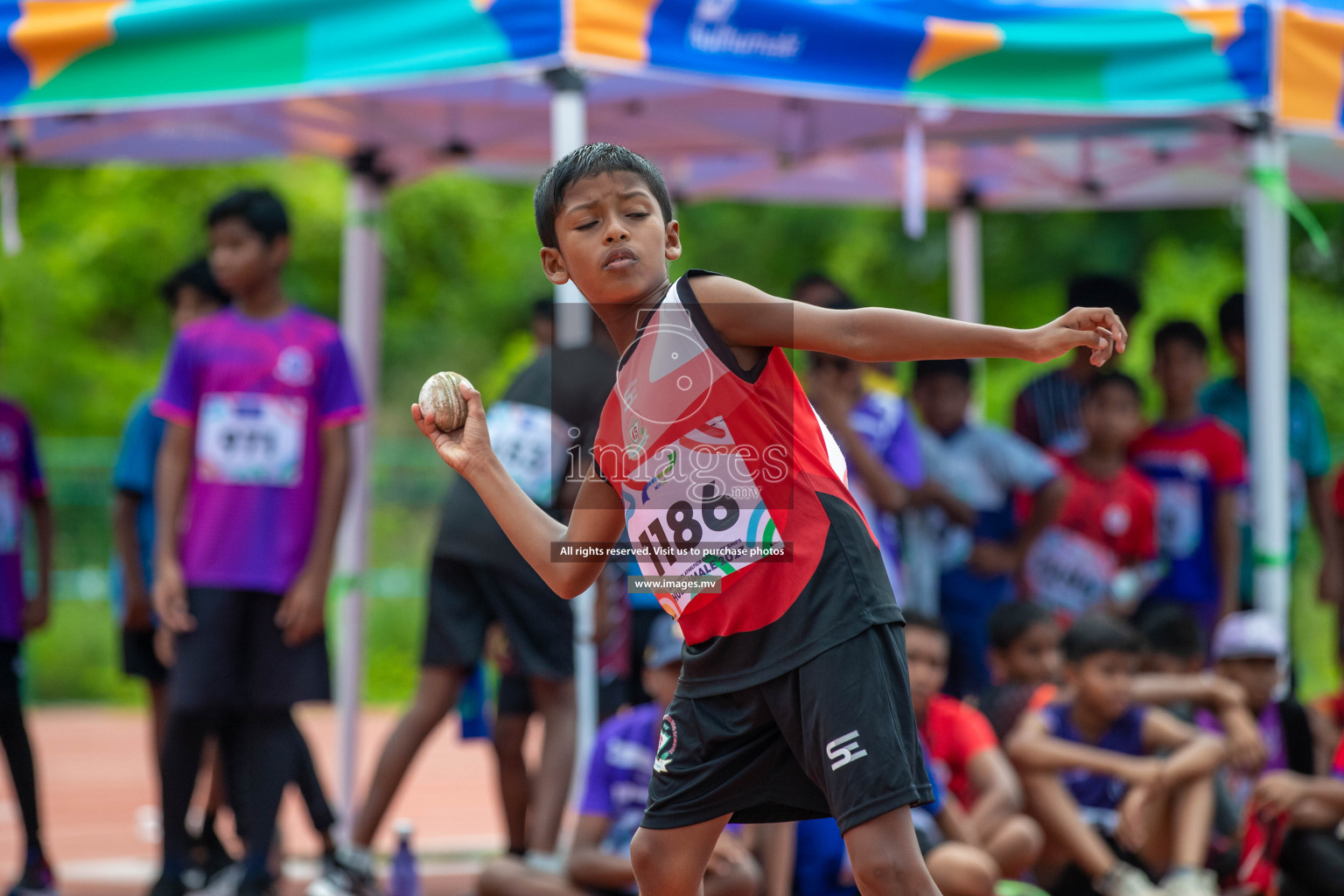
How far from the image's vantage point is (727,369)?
8.06ft

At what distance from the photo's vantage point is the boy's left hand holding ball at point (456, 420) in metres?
2.47

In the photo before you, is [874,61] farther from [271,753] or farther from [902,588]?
[271,753]

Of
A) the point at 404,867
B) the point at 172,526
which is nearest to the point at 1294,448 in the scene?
the point at 404,867

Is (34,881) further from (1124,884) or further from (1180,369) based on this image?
(1180,369)

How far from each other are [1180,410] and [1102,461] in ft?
1.61

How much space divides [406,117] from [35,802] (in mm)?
2939

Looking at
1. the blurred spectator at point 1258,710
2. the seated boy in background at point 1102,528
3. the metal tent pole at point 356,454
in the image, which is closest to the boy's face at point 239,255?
the metal tent pole at point 356,454

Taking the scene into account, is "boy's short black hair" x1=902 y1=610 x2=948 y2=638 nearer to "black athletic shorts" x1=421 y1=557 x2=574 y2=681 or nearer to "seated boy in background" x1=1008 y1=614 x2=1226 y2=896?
"seated boy in background" x1=1008 y1=614 x2=1226 y2=896

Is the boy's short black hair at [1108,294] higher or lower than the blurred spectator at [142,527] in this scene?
higher

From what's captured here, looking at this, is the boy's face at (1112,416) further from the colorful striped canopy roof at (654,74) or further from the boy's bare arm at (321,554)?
the boy's bare arm at (321,554)

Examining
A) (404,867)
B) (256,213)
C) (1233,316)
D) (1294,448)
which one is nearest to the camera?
(404,867)

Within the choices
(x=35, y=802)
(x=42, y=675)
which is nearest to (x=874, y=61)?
(x=35, y=802)

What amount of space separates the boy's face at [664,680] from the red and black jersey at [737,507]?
1.56 metres

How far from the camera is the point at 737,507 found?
98.3 inches
